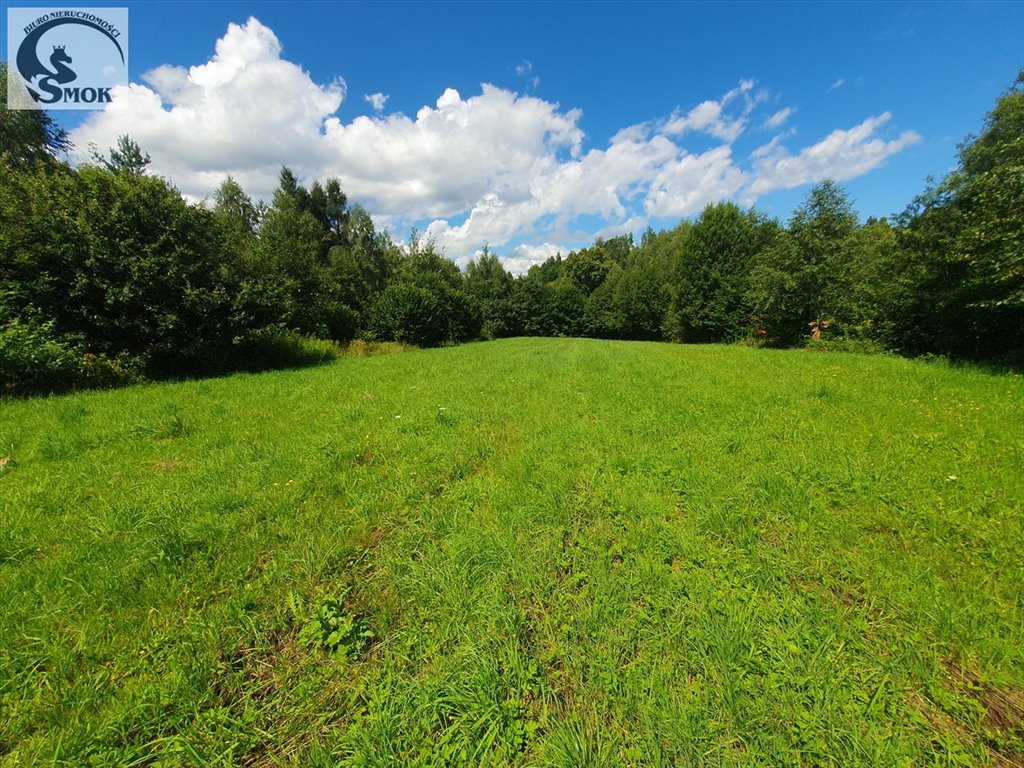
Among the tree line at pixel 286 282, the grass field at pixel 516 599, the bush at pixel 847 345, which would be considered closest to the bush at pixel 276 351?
the tree line at pixel 286 282

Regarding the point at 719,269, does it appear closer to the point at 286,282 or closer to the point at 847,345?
the point at 847,345

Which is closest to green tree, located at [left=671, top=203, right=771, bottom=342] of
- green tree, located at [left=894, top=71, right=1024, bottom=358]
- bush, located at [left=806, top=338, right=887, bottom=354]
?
bush, located at [left=806, top=338, right=887, bottom=354]

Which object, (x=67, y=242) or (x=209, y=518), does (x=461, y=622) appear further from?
(x=67, y=242)

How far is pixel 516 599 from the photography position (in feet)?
8.00

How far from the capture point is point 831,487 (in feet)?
11.9

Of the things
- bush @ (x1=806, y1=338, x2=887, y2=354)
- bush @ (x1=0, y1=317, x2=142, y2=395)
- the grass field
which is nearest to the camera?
the grass field

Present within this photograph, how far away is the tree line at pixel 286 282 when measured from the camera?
8.95 meters

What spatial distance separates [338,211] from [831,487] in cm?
4308

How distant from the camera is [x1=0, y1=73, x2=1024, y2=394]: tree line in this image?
29.4 ft

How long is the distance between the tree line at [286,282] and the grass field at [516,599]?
653cm

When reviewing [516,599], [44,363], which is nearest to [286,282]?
[44,363]

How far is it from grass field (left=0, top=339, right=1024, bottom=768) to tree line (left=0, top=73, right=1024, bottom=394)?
6.53 metres

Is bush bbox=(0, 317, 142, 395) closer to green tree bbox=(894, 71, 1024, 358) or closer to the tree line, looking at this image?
the tree line

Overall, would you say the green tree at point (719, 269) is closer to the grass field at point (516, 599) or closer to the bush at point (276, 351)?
the grass field at point (516, 599)
